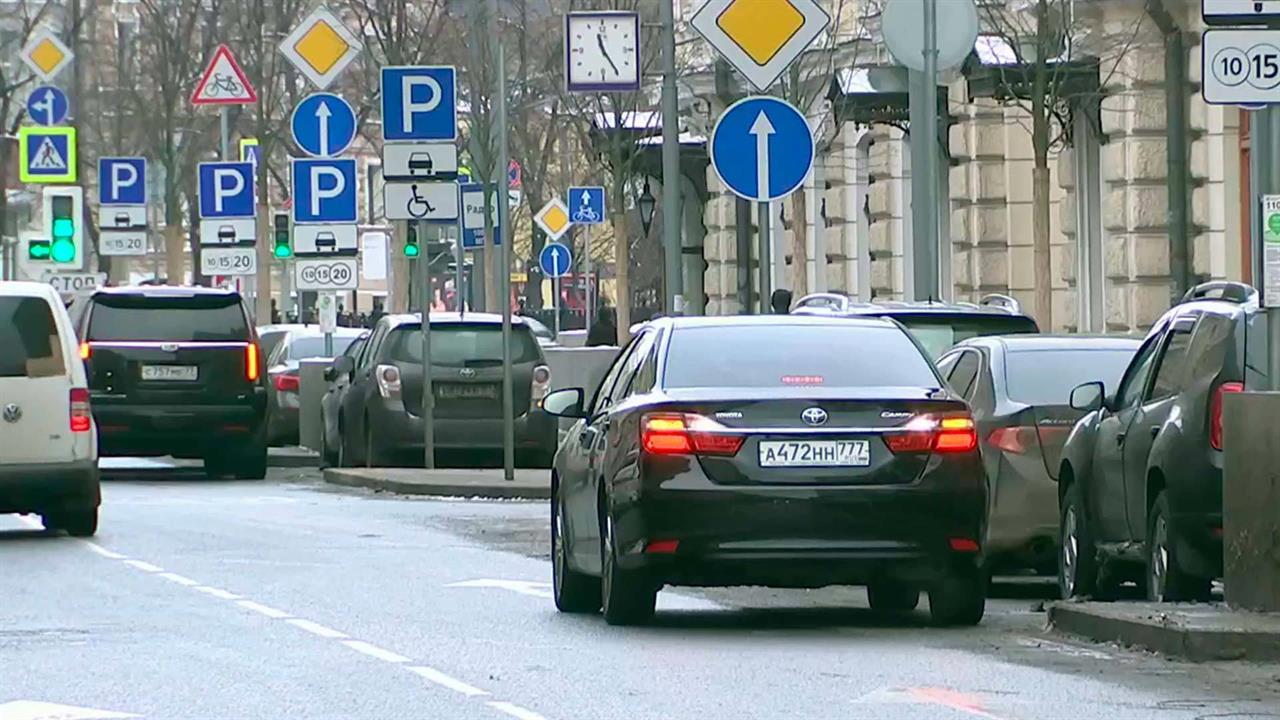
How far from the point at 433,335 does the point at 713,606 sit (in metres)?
14.0

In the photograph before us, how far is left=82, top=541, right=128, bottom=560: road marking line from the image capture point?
19.9 metres

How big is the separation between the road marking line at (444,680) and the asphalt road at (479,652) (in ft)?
0.06

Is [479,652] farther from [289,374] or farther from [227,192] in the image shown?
[227,192]

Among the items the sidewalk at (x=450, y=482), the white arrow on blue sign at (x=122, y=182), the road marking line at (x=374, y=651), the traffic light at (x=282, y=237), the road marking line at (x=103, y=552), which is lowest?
the sidewalk at (x=450, y=482)

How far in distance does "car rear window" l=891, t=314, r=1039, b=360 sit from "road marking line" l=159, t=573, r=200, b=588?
17.4 ft

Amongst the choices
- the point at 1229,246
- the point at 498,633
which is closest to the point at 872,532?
the point at 498,633

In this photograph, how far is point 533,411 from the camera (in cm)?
2981

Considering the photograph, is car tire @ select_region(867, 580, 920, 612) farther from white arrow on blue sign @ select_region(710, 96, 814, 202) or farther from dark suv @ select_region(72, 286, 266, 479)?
dark suv @ select_region(72, 286, 266, 479)

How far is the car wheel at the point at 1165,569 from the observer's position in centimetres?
1492

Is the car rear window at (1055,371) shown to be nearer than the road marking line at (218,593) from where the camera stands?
No

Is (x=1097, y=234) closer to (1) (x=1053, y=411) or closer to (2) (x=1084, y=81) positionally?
(2) (x=1084, y=81)

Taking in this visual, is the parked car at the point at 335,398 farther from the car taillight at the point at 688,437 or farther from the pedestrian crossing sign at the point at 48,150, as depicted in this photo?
the pedestrian crossing sign at the point at 48,150

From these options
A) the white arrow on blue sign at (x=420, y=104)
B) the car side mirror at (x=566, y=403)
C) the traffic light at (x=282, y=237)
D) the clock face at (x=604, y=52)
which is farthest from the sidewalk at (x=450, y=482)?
the traffic light at (x=282, y=237)

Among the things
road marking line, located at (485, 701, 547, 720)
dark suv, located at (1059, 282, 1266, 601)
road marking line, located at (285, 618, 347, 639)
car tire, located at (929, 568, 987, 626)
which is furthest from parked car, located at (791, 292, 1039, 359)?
road marking line, located at (485, 701, 547, 720)
